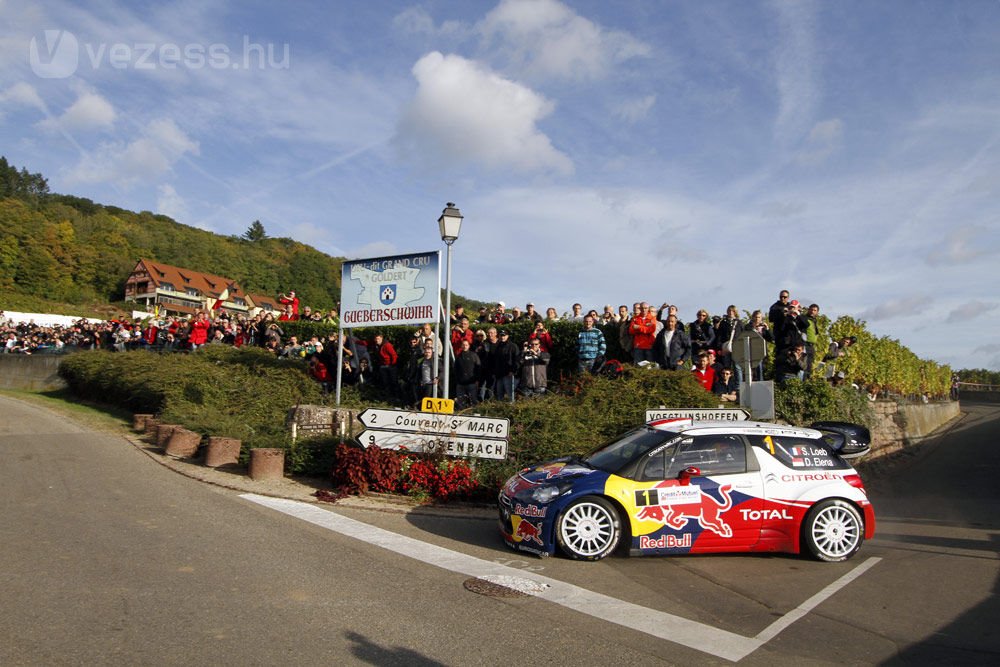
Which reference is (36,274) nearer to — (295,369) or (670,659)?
(295,369)

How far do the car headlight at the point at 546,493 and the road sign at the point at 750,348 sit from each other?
6.07m

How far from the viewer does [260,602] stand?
5859 millimetres

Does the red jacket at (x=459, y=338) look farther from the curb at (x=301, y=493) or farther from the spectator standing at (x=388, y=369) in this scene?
the curb at (x=301, y=493)

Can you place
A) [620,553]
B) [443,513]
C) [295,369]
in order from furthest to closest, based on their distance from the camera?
[295,369] < [443,513] < [620,553]

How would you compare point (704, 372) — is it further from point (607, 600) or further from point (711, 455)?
point (607, 600)

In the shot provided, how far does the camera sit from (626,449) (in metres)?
8.67

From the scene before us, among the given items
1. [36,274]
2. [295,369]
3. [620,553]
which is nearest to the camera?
[620,553]

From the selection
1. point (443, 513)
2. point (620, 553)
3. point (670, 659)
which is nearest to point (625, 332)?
point (443, 513)

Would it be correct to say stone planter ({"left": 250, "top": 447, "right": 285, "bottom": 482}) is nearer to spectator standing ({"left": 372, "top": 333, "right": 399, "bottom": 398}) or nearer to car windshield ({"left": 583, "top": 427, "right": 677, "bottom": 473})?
car windshield ({"left": 583, "top": 427, "right": 677, "bottom": 473})

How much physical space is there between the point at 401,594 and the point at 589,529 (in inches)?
96.3

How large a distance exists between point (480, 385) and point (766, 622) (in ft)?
33.9

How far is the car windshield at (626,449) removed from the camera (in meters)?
8.39

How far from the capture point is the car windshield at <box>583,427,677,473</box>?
8.39 metres

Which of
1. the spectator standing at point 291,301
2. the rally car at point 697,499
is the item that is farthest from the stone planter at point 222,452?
the spectator standing at point 291,301
